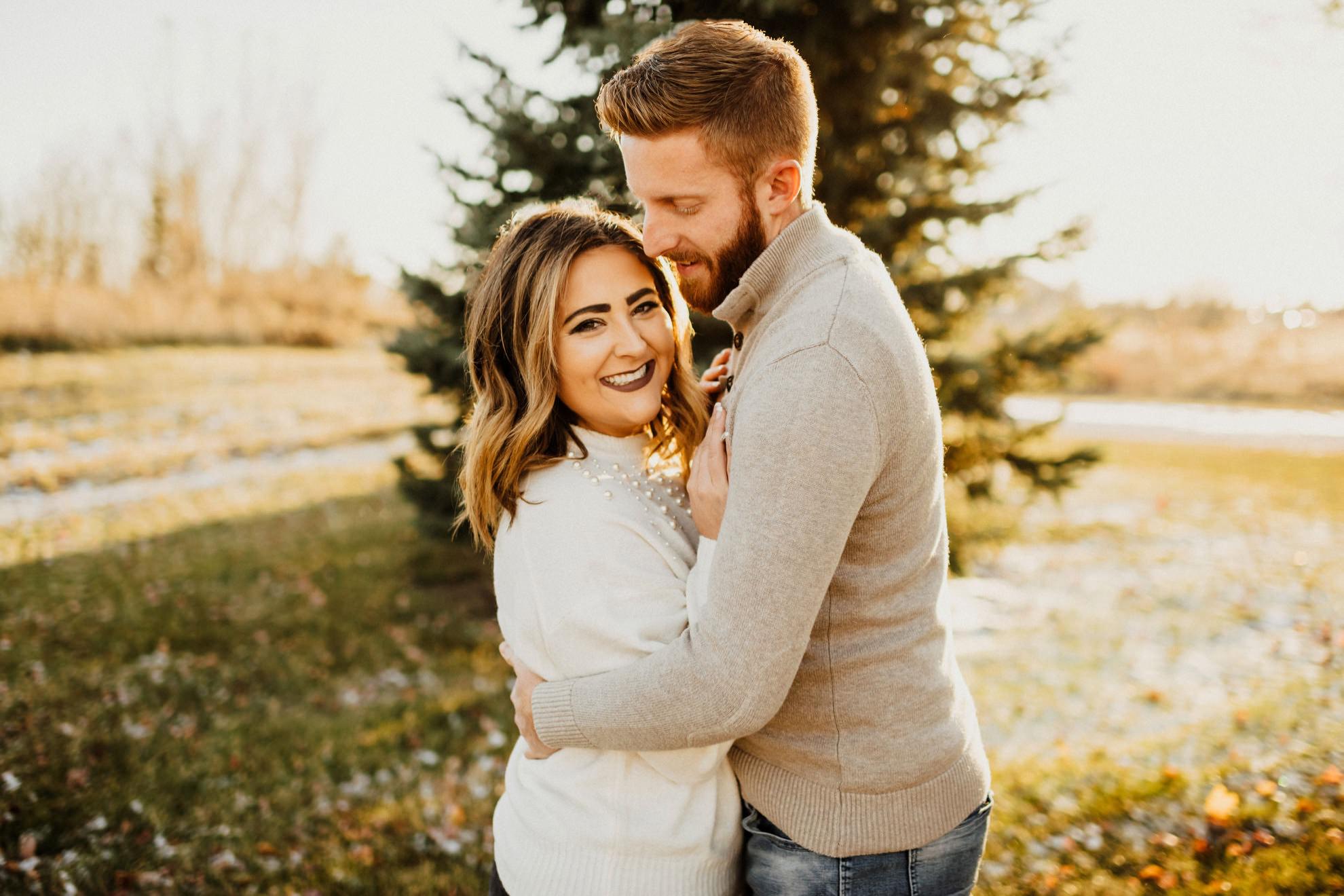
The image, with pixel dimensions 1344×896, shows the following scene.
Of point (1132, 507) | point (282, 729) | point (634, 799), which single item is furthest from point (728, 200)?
point (1132, 507)

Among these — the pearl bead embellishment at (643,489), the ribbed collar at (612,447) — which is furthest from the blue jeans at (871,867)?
the ribbed collar at (612,447)

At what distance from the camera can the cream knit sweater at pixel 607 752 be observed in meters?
1.85

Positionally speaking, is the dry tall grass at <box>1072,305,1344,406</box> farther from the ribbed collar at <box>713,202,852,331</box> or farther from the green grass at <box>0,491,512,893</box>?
the ribbed collar at <box>713,202,852,331</box>

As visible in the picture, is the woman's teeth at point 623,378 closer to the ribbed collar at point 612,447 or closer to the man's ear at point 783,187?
the ribbed collar at point 612,447

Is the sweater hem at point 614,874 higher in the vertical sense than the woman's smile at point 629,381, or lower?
lower

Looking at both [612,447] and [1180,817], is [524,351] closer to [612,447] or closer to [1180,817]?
[612,447]

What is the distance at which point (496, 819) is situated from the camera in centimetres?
224

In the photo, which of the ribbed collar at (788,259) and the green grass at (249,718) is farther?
the green grass at (249,718)

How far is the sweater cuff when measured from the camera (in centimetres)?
181

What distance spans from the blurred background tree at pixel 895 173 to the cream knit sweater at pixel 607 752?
3.28 meters

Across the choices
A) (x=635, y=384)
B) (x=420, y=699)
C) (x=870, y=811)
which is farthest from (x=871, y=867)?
(x=420, y=699)

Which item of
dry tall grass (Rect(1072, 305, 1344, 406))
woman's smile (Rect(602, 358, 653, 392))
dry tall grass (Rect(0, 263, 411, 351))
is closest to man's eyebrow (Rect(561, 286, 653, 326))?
woman's smile (Rect(602, 358, 653, 392))

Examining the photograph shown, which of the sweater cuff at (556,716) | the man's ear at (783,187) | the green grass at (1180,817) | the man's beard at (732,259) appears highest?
the man's ear at (783,187)

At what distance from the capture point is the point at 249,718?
18.1 ft
